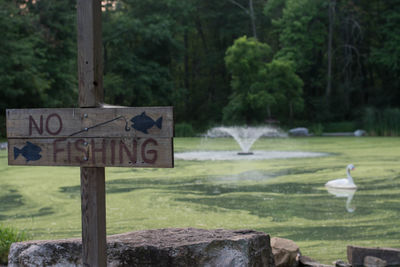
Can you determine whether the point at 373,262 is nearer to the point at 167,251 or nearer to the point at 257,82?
the point at 167,251

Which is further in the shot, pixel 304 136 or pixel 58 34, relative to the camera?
pixel 304 136

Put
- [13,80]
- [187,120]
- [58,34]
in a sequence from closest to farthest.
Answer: [13,80]
[58,34]
[187,120]

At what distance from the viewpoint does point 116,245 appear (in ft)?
8.68

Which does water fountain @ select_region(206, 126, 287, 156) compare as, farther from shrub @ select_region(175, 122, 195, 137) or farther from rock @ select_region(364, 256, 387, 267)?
rock @ select_region(364, 256, 387, 267)

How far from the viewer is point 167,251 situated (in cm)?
258

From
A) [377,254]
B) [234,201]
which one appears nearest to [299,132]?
[234,201]

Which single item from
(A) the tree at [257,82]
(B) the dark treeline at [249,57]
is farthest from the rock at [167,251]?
(A) the tree at [257,82]

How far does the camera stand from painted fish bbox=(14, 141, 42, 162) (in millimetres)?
2219

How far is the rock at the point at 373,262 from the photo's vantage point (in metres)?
3.57

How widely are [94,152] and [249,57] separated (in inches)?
742

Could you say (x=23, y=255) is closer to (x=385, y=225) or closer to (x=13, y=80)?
(x=385, y=225)

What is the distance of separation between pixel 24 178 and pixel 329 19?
16.9m

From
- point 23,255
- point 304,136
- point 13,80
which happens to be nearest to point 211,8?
point 304,136

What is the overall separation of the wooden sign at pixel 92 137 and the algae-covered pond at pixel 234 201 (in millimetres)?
2264
